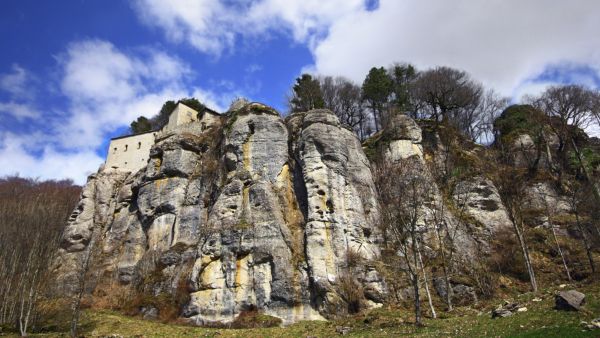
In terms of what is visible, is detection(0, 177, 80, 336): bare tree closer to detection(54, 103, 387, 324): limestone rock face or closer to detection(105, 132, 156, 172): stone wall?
detection(54, 103, 387, 324): limestone rock face

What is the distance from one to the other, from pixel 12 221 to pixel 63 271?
666 centimetres

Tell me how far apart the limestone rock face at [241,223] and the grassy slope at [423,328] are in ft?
8.55

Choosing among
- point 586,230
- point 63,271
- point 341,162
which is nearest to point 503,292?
point 586,230

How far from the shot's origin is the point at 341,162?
3634 centimetres

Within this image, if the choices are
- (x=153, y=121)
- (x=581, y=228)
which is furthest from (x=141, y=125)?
(x=581, y=228)

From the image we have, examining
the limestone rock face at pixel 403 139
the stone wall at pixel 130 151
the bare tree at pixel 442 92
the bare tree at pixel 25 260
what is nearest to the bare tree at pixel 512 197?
the limestone rock face at pixel 403 139

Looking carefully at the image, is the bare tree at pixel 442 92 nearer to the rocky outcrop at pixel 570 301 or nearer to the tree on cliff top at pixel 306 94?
the tree on cliff top at pixel 306 94

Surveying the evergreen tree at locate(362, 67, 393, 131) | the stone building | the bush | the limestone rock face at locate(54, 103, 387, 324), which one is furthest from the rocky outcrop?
the stone building

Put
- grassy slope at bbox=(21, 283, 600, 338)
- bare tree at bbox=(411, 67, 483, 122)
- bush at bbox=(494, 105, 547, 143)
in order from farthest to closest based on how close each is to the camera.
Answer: bare tree at bbox=(411, 67, 483, 122), bush at bbox=(494, 105, 547, 143), grassy slope at bbox=(21, 283, 600, 338)

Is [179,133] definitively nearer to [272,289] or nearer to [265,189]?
[265,189]

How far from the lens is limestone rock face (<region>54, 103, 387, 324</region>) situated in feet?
95.3

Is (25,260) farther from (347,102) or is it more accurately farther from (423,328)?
(347,102)

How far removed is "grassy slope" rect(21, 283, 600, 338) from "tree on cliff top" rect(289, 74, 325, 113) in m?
31.6

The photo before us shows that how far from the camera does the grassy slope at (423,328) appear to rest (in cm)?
1656
